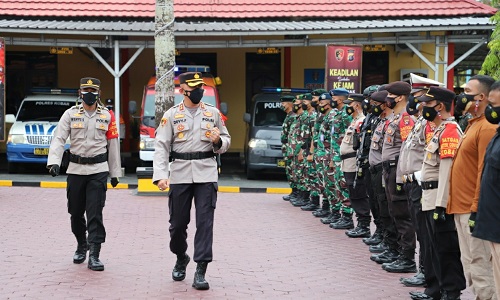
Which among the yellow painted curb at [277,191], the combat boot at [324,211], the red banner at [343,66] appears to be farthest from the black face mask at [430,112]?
the red banner at [343,66]

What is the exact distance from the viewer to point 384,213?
10211mm

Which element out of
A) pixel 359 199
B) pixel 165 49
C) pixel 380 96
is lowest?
pixel 359 199

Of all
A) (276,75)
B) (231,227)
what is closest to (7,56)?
(276,75)

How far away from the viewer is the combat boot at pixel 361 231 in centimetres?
1203

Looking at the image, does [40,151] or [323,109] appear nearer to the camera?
[323,109]

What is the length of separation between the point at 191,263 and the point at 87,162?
1.69 meters

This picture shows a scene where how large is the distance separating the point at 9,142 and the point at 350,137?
1020 centimetres

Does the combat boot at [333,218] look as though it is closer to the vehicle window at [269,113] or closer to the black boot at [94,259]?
the black boot at [94,259]

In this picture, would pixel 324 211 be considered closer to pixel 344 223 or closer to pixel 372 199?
pixel 344 223

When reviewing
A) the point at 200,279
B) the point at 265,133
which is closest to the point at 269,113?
the point at 265,133

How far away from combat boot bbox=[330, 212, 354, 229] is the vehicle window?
7.69 metres

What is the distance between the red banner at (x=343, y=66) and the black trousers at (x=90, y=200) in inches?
444

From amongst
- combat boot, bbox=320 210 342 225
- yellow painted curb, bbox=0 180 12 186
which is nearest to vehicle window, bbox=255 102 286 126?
yellow painted curb, bbox=0 180 12 186

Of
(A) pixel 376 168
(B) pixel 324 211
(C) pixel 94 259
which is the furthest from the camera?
(B) pixel 324 211
